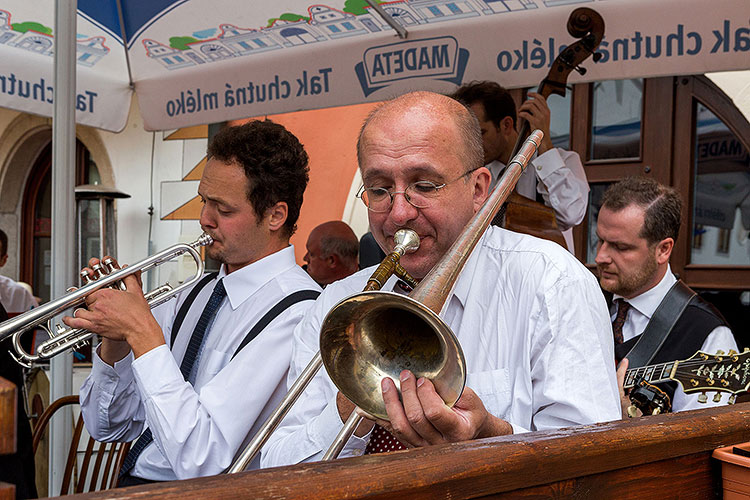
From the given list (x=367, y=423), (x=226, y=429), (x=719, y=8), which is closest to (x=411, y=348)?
(x=367, y=423)

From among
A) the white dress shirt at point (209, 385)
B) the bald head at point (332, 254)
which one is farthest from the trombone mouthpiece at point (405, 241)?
the bald head at point (332, 254)

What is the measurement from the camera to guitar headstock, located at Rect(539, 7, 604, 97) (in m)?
3.38

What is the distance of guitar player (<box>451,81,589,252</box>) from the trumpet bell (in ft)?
7.10

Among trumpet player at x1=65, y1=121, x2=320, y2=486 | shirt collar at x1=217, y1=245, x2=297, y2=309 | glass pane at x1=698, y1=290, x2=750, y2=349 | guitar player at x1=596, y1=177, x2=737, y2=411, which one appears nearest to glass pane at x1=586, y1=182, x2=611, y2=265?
glass pane at x1=698, y1=290, x2=750, y2=349

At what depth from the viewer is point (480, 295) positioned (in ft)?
6.31

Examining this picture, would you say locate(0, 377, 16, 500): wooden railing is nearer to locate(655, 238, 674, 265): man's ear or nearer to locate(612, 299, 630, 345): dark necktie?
locate(612, 299, 630, 345): dark necktie

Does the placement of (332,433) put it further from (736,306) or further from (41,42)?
(736,306)

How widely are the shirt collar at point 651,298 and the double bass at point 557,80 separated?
17.3 inches

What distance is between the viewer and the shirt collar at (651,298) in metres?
3.12

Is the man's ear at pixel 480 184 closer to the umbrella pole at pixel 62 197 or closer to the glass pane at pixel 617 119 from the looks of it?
the umbrella pole at pixel 62 197

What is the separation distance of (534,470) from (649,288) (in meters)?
A: 2.17

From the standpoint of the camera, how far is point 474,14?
143 inches

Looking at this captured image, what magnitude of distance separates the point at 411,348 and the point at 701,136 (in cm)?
411

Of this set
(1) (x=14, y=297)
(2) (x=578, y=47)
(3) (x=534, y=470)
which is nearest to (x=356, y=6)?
(2) (x=578, y=47)
